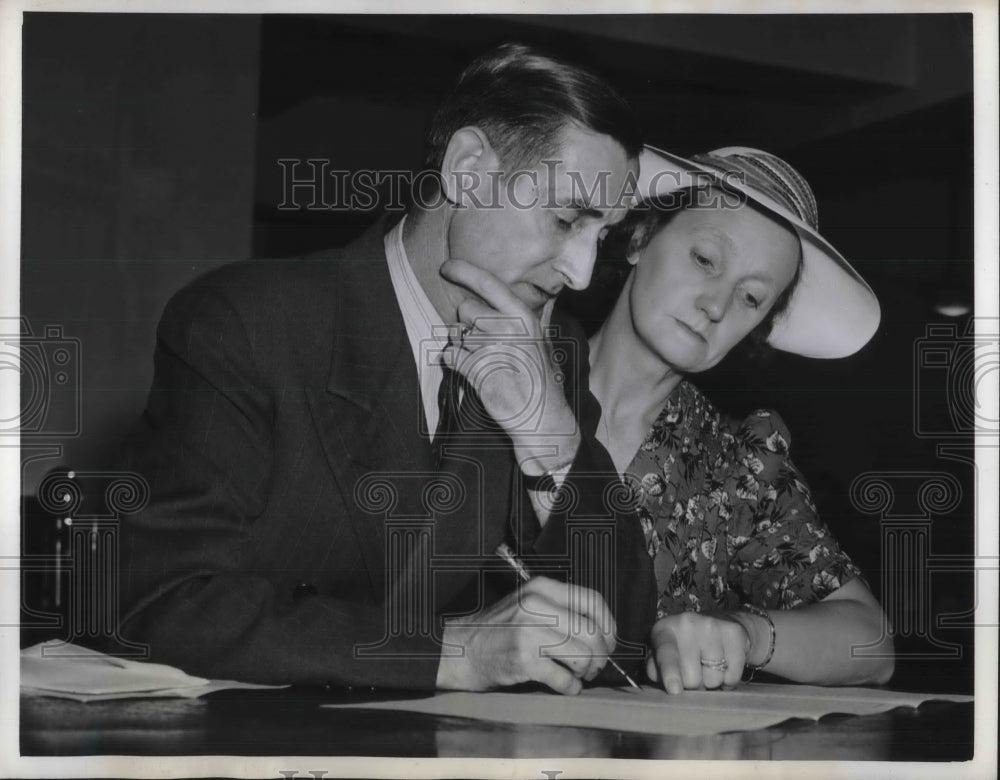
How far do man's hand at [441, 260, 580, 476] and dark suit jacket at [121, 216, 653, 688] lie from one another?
6cm

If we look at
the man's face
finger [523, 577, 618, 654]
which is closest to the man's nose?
the man's face

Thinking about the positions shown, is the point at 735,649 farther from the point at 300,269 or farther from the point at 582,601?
the point at 300,269

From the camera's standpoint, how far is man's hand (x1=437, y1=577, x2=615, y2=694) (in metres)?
2.10

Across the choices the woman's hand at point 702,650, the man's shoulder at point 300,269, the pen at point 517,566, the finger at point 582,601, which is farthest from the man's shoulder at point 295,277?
the woman's hand at point 702,650

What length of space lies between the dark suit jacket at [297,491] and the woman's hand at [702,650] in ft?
0.23

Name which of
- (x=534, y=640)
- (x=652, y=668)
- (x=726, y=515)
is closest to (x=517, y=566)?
(x=534, y=640)

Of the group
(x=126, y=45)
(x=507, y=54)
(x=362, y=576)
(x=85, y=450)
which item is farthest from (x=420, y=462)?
→ (x=126, y=45)

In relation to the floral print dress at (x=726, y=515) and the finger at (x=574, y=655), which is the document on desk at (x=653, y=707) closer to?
the finger at (x=574, y=655)

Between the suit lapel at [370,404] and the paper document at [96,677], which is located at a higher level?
the suit lapel at [370,404]

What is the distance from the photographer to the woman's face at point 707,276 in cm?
214

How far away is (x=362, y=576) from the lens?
215cm

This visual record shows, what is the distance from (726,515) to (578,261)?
622mm

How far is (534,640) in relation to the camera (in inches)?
83.1

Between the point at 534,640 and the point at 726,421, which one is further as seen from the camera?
the point at 726,421
